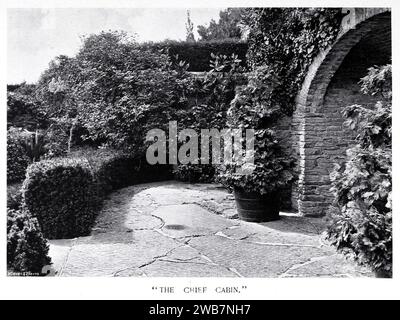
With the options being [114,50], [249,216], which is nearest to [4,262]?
[249,216]

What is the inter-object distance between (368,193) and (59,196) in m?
3.71

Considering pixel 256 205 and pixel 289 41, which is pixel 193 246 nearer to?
pixel 256 205

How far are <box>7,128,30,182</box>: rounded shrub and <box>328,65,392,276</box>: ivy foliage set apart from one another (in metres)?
4.81

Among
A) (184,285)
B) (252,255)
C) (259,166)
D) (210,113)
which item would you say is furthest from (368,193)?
(210,113)

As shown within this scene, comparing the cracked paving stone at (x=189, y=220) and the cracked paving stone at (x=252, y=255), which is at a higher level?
the cracked paving stone at (x=189, y=220)

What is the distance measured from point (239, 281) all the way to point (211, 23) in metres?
18.4

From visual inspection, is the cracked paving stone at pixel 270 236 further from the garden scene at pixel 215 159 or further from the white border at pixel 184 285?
the white border at pixel 184 285

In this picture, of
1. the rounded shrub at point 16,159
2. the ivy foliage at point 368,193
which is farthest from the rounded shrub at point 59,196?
the ivy foliage at point 368,193

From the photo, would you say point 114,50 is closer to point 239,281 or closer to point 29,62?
point 29,62

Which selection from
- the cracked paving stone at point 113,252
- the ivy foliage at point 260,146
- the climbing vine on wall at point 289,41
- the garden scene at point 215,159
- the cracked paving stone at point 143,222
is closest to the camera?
the garden scene at point 215,159

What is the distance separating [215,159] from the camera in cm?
913

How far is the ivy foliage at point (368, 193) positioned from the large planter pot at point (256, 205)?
2041 millimetres

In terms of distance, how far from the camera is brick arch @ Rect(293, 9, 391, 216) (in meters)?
6.40

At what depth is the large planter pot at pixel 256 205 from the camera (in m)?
6.54
